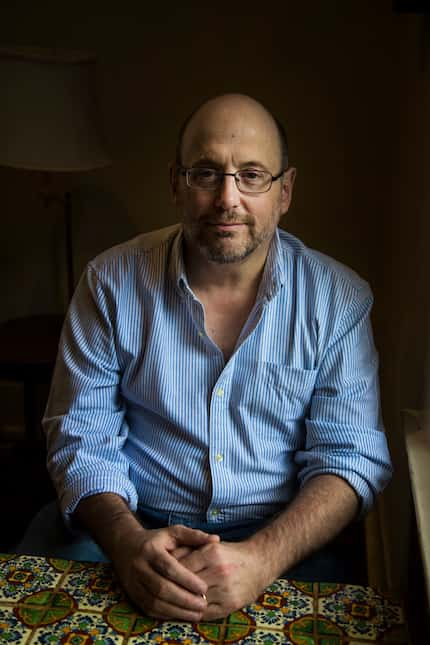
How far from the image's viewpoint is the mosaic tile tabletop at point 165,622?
1026 mm

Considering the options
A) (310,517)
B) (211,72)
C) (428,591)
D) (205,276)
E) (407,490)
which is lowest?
(407,490)

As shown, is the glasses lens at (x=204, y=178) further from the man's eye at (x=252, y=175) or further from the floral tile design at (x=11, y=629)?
the floral tile design at (x=11, y=629)

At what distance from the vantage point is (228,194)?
146cm

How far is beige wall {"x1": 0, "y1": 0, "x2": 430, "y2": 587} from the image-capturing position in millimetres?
2506

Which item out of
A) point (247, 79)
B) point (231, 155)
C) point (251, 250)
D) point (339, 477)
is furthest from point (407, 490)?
point (247, 79)

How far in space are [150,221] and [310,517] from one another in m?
1.62

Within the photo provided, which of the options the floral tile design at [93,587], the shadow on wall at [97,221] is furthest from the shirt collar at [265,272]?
the shadow on wall at [97,221]

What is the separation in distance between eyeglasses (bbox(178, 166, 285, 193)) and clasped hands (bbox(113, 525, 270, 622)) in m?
0.65

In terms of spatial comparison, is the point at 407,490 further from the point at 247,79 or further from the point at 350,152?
the point at 247,79

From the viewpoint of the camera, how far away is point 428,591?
1026 millimetres

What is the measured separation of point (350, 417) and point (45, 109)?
1.35m

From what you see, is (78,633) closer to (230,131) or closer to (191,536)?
(191,536)

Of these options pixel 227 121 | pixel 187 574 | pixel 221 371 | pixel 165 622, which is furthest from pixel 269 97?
pixel 165 622

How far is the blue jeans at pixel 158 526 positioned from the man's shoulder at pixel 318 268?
0.52 m
